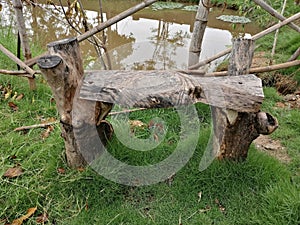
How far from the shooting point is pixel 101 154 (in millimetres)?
2021

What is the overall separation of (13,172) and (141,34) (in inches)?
181

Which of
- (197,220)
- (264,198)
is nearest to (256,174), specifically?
(264,198)

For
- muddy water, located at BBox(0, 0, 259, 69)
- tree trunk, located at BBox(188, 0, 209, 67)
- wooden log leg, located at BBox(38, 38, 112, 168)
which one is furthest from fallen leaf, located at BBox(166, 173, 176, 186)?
muddy water, located at BBox(0, 0, 259, 69)

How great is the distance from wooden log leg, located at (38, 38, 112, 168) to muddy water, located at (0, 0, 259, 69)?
1.49m

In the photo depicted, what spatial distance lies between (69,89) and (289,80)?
273 cm

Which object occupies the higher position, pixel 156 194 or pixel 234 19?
pixel 234 19

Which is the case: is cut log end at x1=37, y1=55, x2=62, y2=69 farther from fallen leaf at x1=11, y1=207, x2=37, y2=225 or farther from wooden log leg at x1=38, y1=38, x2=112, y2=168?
fallen leaf at x1=11, y1=207, x2=37, y2=225

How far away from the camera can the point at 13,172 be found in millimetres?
2057

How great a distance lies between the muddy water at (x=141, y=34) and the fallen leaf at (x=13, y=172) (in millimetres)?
1483

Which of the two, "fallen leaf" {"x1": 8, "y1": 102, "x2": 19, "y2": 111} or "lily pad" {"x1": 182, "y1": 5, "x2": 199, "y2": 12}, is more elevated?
"lily pad" {"x1": 182, "y1": 5, "x2": 199, "y2": 12}

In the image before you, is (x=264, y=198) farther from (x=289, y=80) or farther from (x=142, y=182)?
(x=289, y=80)

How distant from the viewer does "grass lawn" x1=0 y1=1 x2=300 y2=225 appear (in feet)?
5.84

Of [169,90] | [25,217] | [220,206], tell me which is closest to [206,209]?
[220,206]

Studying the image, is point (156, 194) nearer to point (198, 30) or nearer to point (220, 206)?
point (220, 206)
